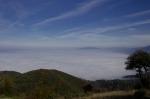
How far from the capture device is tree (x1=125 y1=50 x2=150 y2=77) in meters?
60.0

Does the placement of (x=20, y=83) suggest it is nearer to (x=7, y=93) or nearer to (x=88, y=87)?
(x=88, y=87)

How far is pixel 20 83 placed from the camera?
60.1m

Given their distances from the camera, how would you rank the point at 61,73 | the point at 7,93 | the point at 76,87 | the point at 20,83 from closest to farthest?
1. the point at 7,93
2. the point at 20,83
3. the point at 76,87
4. the point at 61,73

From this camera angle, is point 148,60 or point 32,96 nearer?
point 32,96

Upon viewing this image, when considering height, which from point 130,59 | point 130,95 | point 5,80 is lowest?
point 130,95

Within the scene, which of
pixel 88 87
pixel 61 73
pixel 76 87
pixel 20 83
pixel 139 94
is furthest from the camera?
pixel 61 73

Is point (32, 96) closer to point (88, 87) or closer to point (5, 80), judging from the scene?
point (5, 80)

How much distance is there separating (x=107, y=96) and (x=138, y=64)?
2599 cm

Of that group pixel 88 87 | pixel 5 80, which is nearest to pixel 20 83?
pixel 88 87

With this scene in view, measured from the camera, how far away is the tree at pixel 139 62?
60047 millimetres

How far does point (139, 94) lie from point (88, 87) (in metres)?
21.8

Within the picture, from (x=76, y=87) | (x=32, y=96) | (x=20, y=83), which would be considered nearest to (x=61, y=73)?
(x=76, y=87)

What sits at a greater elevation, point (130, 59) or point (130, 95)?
point (130, 59)

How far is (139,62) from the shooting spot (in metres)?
60.1
